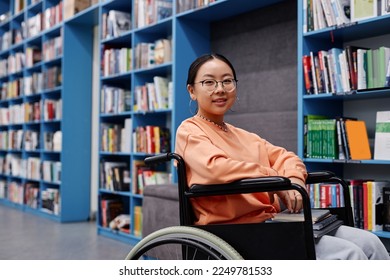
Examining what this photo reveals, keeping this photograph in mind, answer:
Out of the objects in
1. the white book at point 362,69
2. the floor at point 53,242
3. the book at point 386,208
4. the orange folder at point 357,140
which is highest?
the white book at point 362,69

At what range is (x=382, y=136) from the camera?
8.61ft

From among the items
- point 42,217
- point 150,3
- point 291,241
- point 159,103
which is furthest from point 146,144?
point 291,241

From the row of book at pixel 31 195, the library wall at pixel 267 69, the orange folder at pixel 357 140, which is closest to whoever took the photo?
the orange folder at pixel 357 140

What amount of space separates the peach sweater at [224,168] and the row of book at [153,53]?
2324 millimetres

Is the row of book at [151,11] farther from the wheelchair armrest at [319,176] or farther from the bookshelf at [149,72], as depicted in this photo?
the wheelchair armrest at [319,176]

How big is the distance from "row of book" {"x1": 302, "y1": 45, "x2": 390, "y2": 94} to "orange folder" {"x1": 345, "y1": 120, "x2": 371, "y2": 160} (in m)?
0.20

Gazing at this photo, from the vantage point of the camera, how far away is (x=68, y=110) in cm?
560

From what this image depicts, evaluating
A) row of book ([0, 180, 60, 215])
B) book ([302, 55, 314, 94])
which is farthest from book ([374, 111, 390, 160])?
row of book ([0, 180, 60, 215])

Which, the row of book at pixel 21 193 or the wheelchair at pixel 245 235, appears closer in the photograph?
the wheelchair at pixel 245 235

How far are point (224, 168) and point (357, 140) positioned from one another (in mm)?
1476

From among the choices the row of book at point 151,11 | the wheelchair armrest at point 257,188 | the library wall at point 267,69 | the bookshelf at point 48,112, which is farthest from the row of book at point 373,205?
the bookshelf at point 48,112

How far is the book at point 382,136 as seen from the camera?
8.52 feet

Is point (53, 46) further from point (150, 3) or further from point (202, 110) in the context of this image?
point (202, 110)

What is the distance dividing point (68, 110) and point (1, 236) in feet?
5.55
